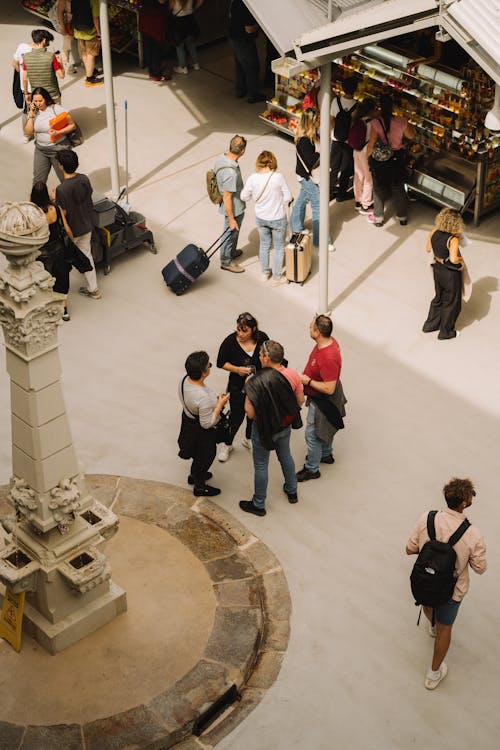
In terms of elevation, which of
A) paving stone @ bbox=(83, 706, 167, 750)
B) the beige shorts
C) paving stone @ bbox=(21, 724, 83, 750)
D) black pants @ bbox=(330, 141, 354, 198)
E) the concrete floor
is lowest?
the concrete floor

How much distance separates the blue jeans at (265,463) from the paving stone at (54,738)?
2.39 m

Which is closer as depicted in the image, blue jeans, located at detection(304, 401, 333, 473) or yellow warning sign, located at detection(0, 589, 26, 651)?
yellow warning sign, located at detection(0, 589, 26, 651)

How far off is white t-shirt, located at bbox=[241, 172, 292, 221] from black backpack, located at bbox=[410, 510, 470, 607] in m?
5.06

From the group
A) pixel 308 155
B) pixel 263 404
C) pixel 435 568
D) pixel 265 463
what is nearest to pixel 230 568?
pixel 265 463

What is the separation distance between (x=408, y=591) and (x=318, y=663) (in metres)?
0.97

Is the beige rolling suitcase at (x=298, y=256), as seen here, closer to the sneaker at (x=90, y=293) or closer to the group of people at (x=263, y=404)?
the sneaker at (x=90, y=293)

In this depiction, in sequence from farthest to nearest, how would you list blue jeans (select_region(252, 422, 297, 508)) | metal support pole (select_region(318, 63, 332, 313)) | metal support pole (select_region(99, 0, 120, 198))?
1. metal support pole (select_region(99, 0, 120, 198))
2. metal support pole (select_region(318, 63, 332, 313))
3. blue jeans (select_region(252, 422, 297, 508))

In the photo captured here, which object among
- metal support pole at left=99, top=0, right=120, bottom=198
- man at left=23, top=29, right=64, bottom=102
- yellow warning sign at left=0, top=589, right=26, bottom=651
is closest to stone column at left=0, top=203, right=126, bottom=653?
yellow warning sign at left=0, top=589, right=26, bottom=651

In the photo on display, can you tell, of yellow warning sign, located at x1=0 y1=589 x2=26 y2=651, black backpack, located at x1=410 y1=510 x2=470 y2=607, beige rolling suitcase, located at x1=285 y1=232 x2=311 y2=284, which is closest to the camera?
black backpack, located at x1=410 y1=510 x2=470 y2=607

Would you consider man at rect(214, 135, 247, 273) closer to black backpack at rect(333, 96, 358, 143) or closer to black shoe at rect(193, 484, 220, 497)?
black backpack at rect(333, 96, 358, 143)

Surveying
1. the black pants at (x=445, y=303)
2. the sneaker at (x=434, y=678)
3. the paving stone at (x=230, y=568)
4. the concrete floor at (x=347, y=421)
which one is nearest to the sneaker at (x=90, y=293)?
the concrete floor at (x=347, y=421)

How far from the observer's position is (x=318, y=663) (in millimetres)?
7289

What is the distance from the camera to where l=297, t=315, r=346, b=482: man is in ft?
26.6

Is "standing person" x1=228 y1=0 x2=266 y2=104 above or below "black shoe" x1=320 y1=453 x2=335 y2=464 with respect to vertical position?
above
